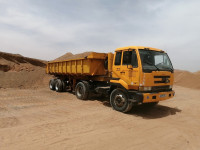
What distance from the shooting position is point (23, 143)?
351cm

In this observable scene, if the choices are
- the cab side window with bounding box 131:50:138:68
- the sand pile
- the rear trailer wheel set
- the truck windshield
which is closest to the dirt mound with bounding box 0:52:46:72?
the sand pile

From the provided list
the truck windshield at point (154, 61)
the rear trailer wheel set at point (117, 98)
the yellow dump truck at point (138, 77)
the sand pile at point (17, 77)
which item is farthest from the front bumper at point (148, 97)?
the sand pile at point (17, 77)

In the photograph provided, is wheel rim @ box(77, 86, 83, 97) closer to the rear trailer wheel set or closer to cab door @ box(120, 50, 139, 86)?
the rear trailer wheel set

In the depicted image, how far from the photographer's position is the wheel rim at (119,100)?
20.5ft

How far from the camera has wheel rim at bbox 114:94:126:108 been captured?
6242 millimetres

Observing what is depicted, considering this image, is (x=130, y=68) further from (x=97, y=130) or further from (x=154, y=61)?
(x=97, y=130)

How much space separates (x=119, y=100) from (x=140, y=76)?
1.44 meters

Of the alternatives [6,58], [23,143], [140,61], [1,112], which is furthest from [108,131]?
[6,58]

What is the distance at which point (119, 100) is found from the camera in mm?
6375

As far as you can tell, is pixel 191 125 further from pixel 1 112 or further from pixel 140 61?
pixel 1 112

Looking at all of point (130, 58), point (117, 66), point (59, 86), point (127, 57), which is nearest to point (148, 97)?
point (130, 58)

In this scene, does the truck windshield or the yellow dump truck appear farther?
the truck windshield

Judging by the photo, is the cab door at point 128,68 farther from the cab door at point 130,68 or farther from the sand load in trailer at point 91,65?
the sand load in trailer at point 91,65

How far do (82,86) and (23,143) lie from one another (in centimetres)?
532
